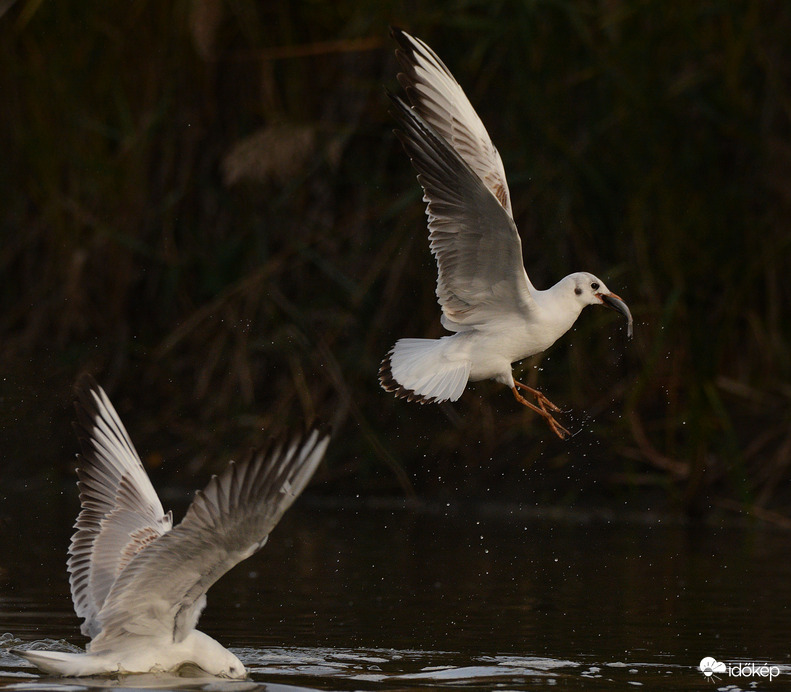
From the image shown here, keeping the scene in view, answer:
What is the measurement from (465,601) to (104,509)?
188 cm

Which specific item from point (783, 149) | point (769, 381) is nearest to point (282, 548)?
point (769, 381)

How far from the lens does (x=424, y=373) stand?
6590 mm

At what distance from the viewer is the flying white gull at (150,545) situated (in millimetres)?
4883

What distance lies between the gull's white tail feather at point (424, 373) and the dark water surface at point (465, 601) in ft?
3.21

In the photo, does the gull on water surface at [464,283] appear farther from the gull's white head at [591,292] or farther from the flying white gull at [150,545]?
the flying white gull at [150,545]

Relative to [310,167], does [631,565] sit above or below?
below

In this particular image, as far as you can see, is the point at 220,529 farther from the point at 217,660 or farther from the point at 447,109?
the point at 447,109

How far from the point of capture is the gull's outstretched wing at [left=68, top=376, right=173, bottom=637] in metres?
5.94

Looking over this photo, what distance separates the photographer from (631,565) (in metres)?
8.11

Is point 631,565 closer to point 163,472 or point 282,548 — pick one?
point 282,548

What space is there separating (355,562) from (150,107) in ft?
14.4

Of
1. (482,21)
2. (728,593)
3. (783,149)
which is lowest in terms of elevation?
(728,593)

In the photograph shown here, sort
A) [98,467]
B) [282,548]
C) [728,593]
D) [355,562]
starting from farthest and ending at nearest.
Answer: [282,548] → [355,562] → [728,593] → [98,467]

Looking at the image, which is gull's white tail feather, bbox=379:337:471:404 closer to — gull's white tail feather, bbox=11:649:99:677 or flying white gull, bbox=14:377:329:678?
flying white gull, bbox=14:377:329:678
